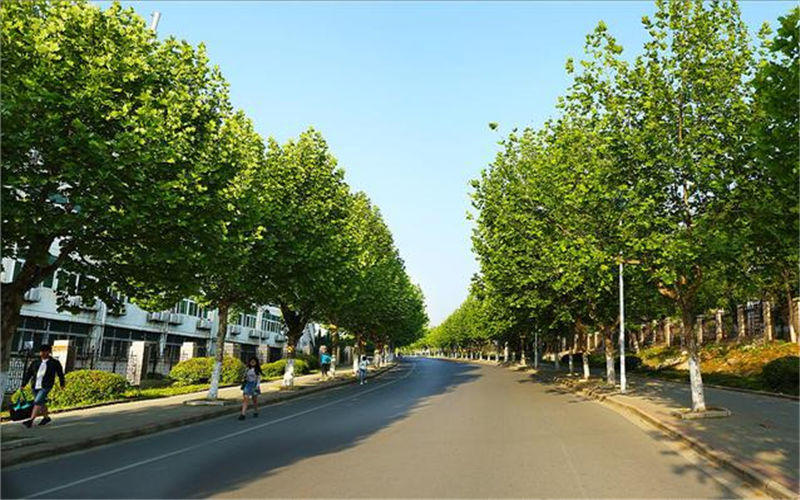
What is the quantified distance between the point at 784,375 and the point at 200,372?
2801 cm

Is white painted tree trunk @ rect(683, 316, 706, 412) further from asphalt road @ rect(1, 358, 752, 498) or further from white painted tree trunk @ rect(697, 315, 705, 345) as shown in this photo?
white painted tree trunk @ rect(697, 315, 705, 345)

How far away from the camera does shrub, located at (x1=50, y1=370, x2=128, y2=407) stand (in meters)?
19.2

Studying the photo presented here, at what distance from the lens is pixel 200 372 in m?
31.8

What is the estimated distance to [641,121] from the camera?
58.9 feet

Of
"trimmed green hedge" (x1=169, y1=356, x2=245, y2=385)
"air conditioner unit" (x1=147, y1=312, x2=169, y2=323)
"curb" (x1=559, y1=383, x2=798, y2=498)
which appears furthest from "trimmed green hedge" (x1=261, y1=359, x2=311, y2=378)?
"curb" (x1=559, y1=383, x2=798, y2=498)

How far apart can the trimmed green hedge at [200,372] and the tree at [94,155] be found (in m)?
18.7

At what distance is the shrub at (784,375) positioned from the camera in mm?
24348

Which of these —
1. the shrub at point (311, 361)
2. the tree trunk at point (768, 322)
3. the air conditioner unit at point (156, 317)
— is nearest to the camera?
the tree trunk at point (768, 322)

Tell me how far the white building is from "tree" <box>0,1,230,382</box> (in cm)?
123

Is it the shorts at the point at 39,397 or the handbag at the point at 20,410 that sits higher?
the shorts at the point at 39,397

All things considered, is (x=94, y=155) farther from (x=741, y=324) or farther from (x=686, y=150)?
(x=741, y=324)

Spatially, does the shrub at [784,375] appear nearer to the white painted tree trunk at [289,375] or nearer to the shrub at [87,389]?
→ the white painted tree trunk at [289,375]

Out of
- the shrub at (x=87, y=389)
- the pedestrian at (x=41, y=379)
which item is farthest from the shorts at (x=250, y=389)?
the shrub at (x=87, y=389)

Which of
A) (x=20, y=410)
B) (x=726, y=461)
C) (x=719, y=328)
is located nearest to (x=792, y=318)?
(x=719, y=328)
